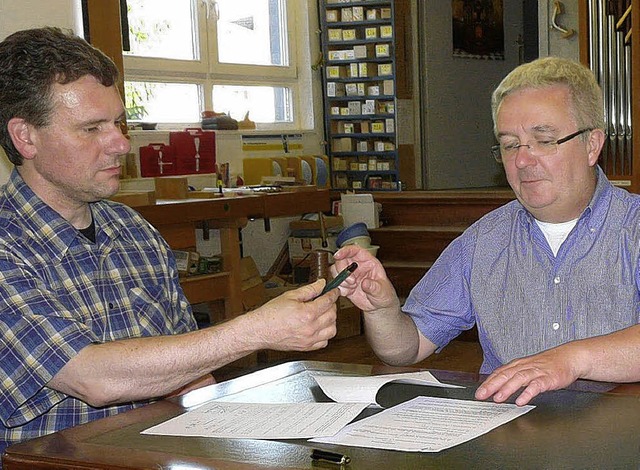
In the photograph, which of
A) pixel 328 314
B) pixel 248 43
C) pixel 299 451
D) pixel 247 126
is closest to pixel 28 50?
pixel 328 314

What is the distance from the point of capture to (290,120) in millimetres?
8992

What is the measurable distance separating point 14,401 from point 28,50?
2.62 ft

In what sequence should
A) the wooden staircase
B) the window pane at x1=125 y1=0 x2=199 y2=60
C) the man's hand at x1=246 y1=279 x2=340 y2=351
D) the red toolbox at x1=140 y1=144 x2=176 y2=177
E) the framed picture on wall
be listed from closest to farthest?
the man's hand at x1=246 y1=279 x2=340 y2=351 < the red toolbox at x1=140 y1=144 x2=176 y2=177 < the window pane at x1=125 y1=0 x2=199 y2=60 < the wooden staircase < the framed picture on wall

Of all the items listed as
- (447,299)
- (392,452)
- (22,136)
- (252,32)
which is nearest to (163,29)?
(252,32)

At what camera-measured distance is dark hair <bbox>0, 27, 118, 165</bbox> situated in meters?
2.25

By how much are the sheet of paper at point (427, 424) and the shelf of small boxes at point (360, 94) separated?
23.5ft

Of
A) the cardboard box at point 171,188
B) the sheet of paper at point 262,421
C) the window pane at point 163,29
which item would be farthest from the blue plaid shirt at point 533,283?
the window pane at point 163,29

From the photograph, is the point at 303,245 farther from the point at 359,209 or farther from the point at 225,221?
the point at 225,221

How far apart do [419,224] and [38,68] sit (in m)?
6.22

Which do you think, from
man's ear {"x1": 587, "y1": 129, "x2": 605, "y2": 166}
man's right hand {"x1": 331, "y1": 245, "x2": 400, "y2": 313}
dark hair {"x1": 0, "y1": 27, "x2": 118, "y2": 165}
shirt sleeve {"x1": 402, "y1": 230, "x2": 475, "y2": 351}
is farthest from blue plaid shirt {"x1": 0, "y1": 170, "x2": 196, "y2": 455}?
man's ear {"x1": 587, "y1": 129, "x2": 605, "y2": 166}

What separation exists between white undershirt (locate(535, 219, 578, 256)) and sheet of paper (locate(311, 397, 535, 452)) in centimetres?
72

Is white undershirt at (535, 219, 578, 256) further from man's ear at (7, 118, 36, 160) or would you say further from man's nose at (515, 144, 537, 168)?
man's ear at (7, 118, 36, 160)

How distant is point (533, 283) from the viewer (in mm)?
2314

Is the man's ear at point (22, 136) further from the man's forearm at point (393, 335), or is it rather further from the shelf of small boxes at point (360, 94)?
the shelf of small boxes at point (360, 94)
